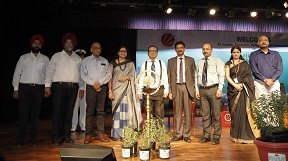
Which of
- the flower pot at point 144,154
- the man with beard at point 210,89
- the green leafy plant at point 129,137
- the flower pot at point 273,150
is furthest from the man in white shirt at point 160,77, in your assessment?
the flower pot at point 273,150

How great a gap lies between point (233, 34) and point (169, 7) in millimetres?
2470

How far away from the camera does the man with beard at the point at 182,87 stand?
16.1ft

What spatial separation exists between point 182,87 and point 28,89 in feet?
7.47

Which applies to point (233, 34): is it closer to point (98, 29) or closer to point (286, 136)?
point (98, 29)

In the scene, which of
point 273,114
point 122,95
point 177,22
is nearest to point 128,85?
point 122,95

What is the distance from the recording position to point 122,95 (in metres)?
5.08

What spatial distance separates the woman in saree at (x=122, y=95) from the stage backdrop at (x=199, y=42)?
3791 mm

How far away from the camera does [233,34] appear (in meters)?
9.31

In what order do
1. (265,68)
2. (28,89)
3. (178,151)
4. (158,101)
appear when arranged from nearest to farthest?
(178,151) → (28,89) → (265,68) → (158,101)

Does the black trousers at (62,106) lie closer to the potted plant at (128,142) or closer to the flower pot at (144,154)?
the potted plant at (128,142)

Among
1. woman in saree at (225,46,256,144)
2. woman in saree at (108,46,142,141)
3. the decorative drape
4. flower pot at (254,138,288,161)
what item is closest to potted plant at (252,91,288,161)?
flower pot at (254,138,288,161)

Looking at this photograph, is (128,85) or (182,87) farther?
(128,85)

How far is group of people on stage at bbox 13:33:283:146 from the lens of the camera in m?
4.64

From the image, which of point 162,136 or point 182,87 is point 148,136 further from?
point 182,87
